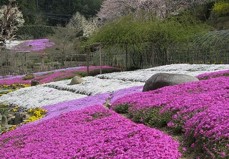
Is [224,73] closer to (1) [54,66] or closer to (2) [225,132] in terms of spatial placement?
(2) [225,132]

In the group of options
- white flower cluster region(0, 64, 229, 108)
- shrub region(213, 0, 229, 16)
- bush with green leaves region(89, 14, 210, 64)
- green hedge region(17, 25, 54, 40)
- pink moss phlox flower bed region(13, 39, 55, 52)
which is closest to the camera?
white flower cluster region(0, 64, 229, 108)

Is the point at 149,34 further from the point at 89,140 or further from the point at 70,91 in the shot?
the point at 89,140

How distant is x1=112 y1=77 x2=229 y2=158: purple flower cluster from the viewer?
681 centimetres

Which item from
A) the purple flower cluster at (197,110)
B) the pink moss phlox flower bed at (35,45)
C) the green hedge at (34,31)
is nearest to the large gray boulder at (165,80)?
the purple flower cluster at (197,110)

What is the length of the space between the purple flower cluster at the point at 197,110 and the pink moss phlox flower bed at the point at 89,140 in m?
0.56

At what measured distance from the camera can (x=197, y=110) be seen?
8.73 m

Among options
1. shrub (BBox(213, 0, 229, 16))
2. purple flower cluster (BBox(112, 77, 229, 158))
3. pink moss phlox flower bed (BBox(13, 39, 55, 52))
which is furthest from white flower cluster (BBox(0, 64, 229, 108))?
pink moss phlox flower bed (BBox(13, 39, 55, 52))

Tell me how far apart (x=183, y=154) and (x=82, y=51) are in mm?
43607

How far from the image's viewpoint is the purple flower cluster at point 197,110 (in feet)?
22.4

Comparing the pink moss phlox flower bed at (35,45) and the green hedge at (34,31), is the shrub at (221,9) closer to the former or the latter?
the pink moss phlox flower bed at (35,45)

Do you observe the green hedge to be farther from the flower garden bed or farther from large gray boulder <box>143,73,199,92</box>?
the flower garden bed

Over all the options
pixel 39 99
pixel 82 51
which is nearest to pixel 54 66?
pixel 82 51

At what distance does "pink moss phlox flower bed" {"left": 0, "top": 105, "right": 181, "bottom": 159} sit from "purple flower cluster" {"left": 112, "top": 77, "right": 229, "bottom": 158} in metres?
0.56

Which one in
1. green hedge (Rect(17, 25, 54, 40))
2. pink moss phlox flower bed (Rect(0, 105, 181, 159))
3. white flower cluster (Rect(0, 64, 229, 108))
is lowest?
white flower cluster (Rect(0, 64, 229, 108))
